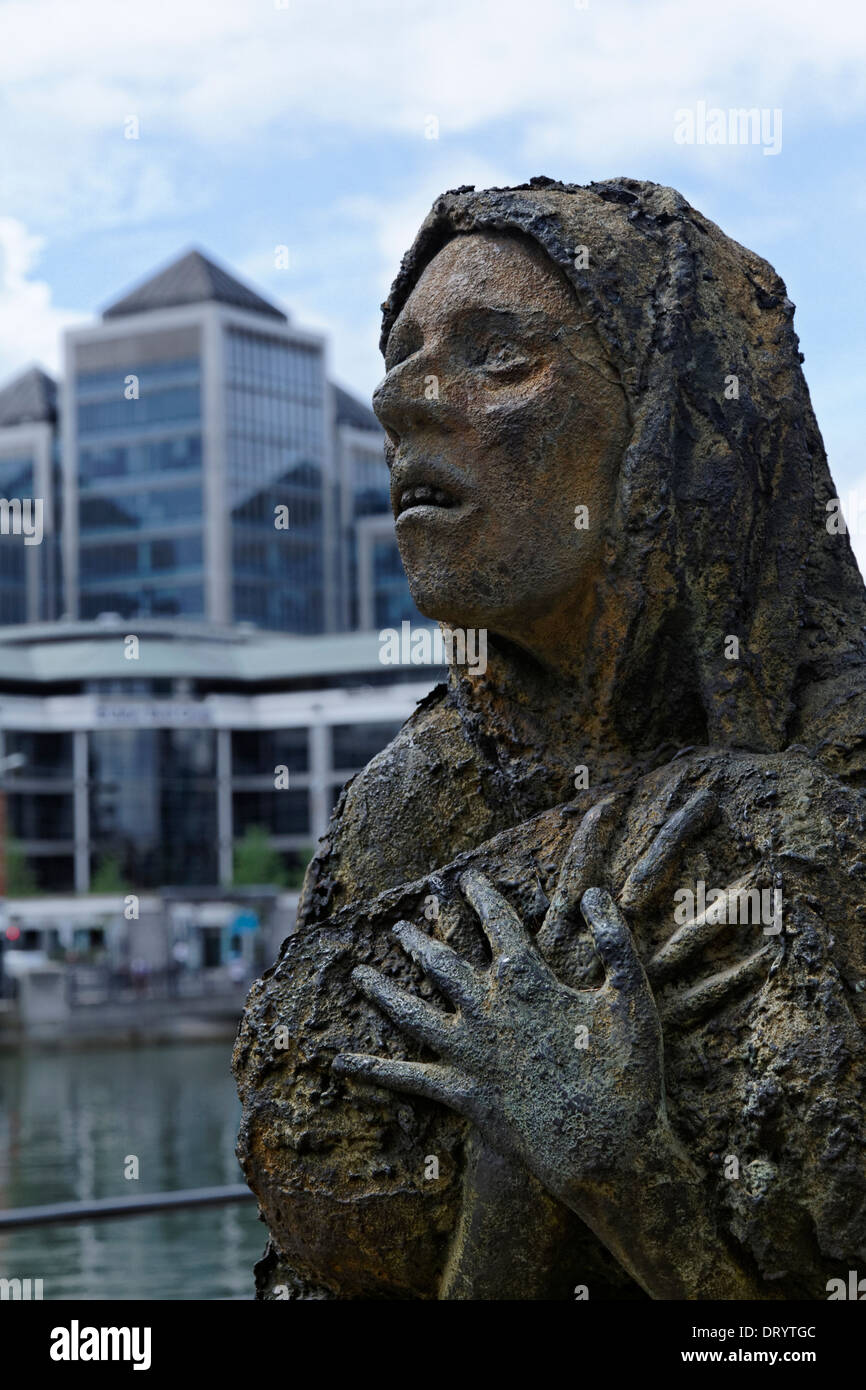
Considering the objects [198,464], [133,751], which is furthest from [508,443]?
[198,464]

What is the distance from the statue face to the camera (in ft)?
11.8

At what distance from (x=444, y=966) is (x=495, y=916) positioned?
0.13 m

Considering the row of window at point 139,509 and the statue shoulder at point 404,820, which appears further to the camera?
the row of window at point 139,509

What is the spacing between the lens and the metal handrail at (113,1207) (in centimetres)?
745

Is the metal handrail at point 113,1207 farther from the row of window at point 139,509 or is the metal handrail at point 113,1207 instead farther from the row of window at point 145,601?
the row of window at point 139,509

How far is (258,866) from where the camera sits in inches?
2489

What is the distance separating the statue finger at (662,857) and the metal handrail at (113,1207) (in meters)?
4.38

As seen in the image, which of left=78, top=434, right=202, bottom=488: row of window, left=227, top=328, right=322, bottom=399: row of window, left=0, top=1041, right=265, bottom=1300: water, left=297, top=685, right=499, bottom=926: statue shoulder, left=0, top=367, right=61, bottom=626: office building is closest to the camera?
left=297, top=685, right=499, bottom=926: statue shoulder

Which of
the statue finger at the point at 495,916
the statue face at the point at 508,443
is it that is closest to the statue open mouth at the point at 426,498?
the statue face at the point at 508,443

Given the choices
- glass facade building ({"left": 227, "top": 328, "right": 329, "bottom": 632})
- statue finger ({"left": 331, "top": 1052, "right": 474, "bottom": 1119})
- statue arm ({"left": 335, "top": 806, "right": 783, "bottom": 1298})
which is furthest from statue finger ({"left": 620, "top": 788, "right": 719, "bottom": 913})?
glass facade building ({"left": 227, "top": 328, "right": 329, "bottom": 632})

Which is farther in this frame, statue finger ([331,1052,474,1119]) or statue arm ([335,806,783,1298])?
statue finger ([331,1052,474,1119])

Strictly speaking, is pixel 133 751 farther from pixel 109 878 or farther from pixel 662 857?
pixel 662 857

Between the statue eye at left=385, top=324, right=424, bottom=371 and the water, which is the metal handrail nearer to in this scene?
the water

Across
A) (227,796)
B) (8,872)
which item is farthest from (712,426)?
(227,796)
